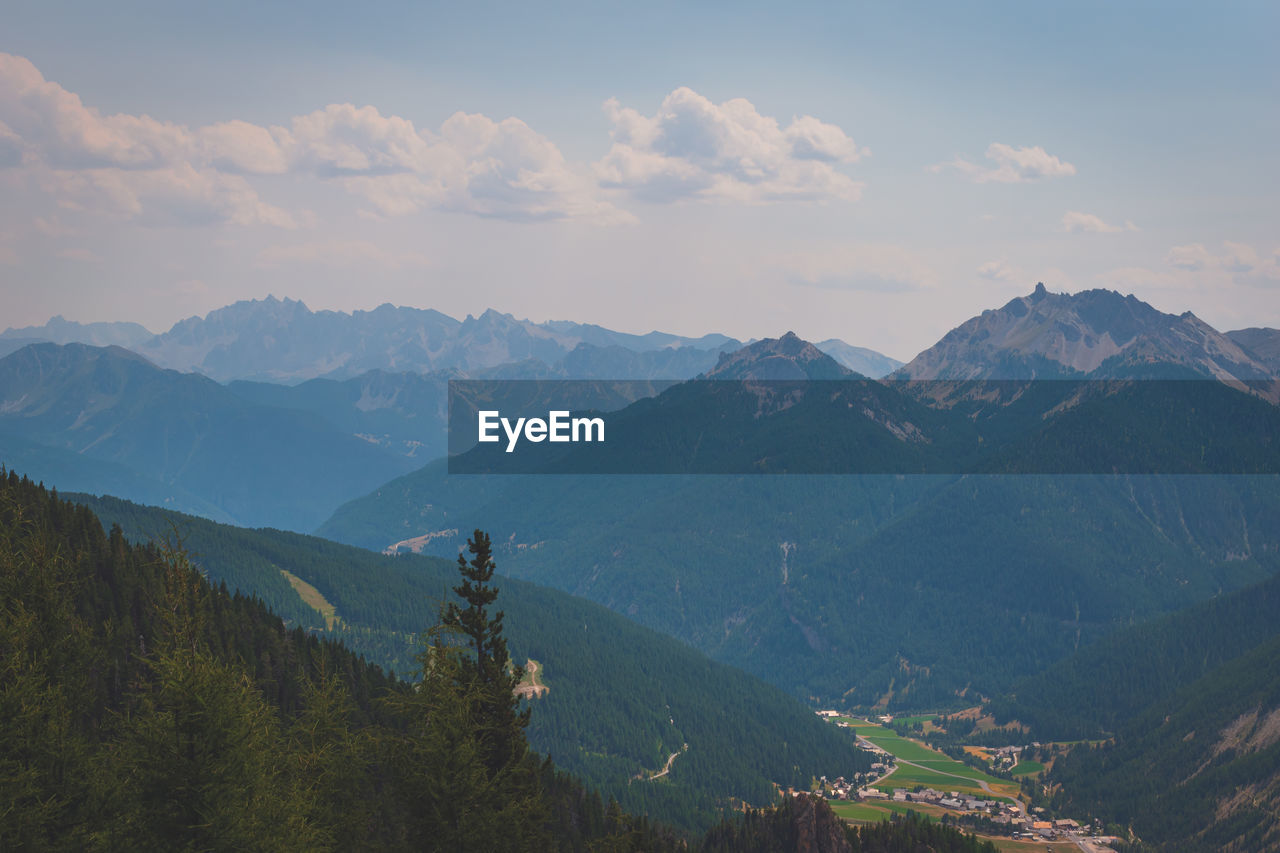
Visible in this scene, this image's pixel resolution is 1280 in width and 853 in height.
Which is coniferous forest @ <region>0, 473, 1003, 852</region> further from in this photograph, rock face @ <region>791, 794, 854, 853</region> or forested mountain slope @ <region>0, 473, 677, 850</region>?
rock face @ <region>791, 794, 854, 853</region>

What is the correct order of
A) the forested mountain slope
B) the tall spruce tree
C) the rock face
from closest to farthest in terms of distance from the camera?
the forested mountain slope → the tall spruce tree → the rock face

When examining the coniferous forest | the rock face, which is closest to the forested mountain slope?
the coniferous forest

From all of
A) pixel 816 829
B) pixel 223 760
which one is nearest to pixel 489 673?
pixel 223 760

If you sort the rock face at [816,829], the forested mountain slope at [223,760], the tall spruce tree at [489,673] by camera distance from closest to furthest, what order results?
the forested mountain slope at [223,760]
the tall spruce tree at [489,673]
the rock face at [816,829]

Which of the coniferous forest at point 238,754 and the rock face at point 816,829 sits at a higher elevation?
the coniferous forest at point 238,754

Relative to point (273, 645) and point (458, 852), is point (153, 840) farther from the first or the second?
point (273, 645)

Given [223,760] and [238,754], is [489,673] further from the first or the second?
[223,760]

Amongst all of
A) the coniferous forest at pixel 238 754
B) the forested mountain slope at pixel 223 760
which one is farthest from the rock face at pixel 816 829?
the coniferous forest at pixel 238 754

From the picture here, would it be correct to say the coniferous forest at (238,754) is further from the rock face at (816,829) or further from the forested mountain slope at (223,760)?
the rock face at (816,829)

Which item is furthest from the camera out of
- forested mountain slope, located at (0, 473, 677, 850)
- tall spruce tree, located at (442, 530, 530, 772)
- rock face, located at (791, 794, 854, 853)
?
rock face, located at (791, 794, 854, 853)

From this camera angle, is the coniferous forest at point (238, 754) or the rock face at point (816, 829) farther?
the rock face at point (816, 829)

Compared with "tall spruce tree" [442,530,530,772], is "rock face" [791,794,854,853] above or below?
below
